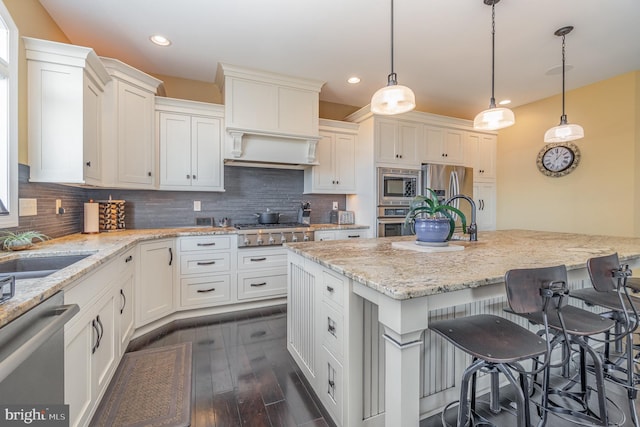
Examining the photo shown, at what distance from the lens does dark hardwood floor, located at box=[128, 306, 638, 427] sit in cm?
156

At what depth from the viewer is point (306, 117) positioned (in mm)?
3428

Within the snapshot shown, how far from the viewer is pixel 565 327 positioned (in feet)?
4.15

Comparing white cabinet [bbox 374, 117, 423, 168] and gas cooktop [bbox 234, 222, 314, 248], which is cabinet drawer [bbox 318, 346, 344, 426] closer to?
gas cooktop [bbox 234, 222, 314, 248]

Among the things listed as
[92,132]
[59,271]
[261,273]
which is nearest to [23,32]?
[92,132]

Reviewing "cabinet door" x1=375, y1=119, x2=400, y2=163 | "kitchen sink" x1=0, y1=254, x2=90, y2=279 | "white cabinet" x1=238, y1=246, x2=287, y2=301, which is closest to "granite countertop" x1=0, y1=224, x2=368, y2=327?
"kitchen sink" x1=0, y1=254, x2=90, y2=279

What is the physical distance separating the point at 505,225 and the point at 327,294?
4.38m

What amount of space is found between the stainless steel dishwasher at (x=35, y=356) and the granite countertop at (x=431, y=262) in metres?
1.06

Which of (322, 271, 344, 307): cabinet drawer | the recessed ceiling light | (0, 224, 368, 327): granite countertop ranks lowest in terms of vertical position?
(322, 271, 344, 307): cabinet drawer

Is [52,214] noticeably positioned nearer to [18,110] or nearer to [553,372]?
[18,110]

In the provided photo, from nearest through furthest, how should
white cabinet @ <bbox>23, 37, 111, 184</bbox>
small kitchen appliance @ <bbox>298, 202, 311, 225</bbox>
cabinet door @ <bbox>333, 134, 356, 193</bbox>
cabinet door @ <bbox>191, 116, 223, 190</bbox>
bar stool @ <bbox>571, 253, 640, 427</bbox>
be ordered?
bar stool @ <bbox>571, 253, 640, 427</bbox> < white cabinet @ <bbox>23, 37, 111, 184</bbox> < cabinet door @ <bbox>191, 116, 223, 190</bbox> < small kitchen appliance @ <bbox>298, 202, 311, 225</bbox> < cabinet door @ <bbox>333, 134, 356, 193</bbox>

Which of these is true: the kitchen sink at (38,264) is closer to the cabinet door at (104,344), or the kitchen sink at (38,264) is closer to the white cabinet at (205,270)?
the cabinet door at (104,344)

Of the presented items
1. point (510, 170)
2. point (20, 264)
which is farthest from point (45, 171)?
point (510, 170)

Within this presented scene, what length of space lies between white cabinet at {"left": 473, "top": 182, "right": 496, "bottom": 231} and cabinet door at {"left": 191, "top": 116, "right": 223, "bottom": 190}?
398cm

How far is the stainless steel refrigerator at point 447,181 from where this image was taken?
404 cm
